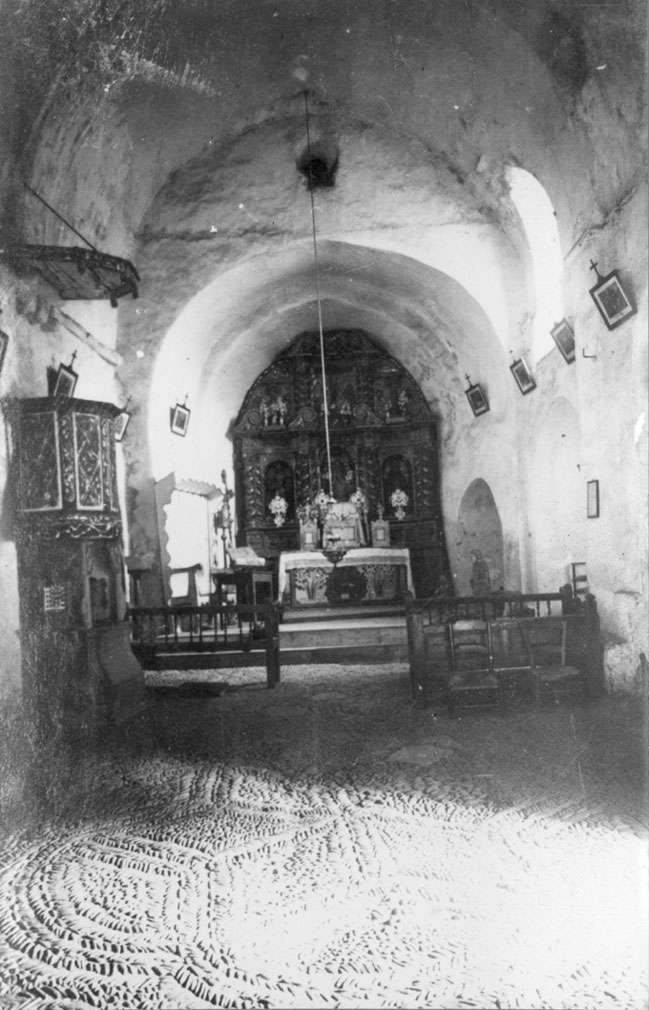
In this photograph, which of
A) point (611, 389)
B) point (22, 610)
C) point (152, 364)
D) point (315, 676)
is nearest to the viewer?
point (22, 610)

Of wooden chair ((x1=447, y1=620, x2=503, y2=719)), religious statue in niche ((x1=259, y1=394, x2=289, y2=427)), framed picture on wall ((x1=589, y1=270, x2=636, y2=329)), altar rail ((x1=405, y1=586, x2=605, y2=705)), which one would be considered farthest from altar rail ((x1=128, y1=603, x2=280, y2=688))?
religious statue in niche ((x1=259, y1=394, x2=289, y2=427))

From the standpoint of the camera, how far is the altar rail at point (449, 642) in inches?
201

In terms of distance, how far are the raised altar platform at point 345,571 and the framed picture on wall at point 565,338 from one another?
430 cm

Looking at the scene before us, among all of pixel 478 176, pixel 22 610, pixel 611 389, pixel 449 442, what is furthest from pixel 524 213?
pixel 22 610

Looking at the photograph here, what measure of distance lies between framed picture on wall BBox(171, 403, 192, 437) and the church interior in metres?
0.08

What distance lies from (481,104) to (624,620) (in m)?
4.73

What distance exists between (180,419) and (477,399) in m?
4.28

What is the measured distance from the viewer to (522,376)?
7.87 meters

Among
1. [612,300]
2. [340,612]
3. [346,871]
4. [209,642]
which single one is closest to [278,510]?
[340,612]

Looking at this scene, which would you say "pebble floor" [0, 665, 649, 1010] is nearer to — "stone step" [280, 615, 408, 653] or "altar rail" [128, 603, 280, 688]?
"altar rail" [128, 603, 280, 688]

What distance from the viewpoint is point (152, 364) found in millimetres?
7461

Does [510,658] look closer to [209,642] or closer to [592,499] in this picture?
[592,499]

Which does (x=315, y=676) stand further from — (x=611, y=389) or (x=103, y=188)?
(x=103, y=188)

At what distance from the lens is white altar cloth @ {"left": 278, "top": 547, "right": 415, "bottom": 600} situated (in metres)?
9.65
